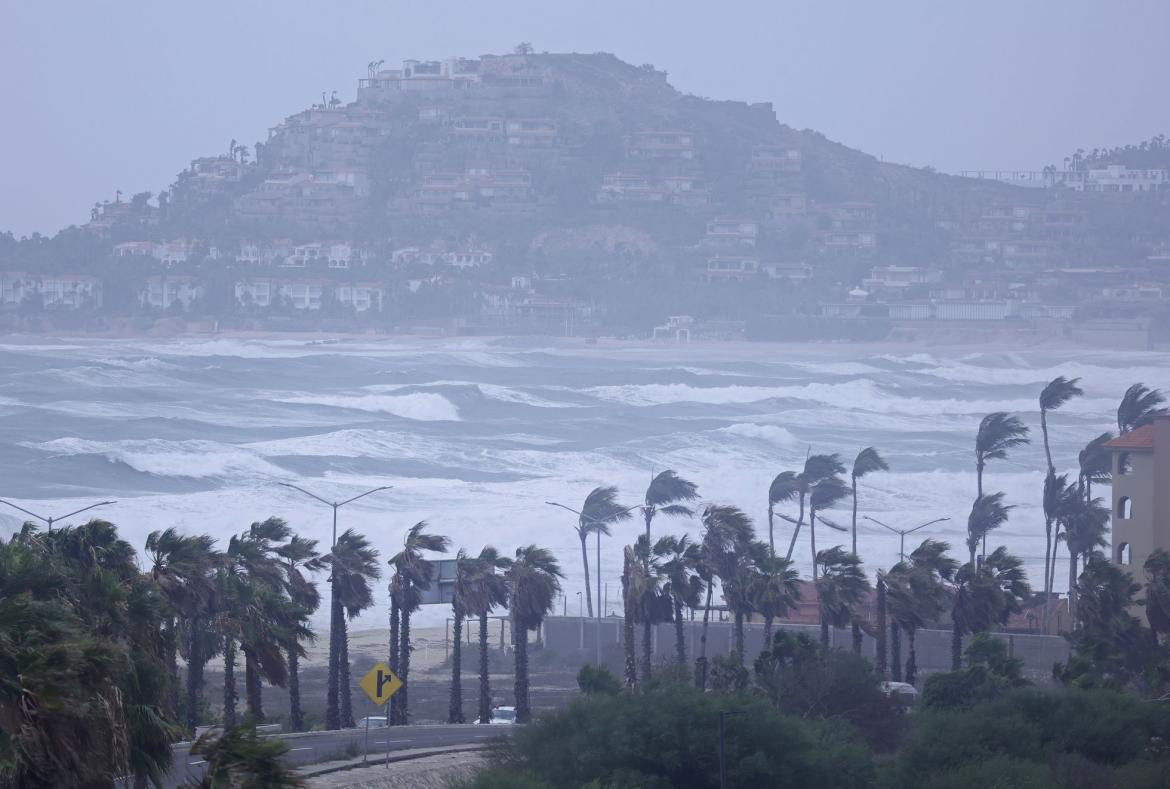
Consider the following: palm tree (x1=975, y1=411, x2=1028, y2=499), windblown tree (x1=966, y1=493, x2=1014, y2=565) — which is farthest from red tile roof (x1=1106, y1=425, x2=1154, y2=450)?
palm tree (x1=975, y1=411, x2=1028, y2=499)

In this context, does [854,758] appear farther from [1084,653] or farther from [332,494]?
[332,494]

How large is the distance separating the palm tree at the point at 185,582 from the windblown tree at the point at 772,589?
32.9 ft

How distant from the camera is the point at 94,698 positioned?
34.4 ft

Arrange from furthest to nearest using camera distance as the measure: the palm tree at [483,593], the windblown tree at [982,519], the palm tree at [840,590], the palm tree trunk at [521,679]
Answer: the windblown tree at [982,519] → the palm tree at [840,590] → the palm tree at [483,593] → the palm tree trunk at [521,679]

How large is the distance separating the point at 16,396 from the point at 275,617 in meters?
80.2

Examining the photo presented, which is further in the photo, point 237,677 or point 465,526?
point 465,526

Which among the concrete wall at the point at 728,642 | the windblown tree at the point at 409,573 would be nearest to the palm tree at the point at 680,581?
the concrete wall at the point at 728,642

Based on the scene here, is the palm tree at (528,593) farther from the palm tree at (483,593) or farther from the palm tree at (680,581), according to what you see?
the palm tree at (680,581)

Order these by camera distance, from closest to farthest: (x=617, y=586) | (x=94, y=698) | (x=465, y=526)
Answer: (x=94, y=698), (x=617, y=586), (x=465, y=526)

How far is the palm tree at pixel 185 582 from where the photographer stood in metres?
19.6

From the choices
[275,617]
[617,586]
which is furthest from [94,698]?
[617,586]

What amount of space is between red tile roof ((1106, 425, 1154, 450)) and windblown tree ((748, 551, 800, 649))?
7905 mm

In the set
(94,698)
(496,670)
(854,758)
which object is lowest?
(496,670)

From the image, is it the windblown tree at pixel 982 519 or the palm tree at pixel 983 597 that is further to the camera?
the windblown tree at pixel 982 519
